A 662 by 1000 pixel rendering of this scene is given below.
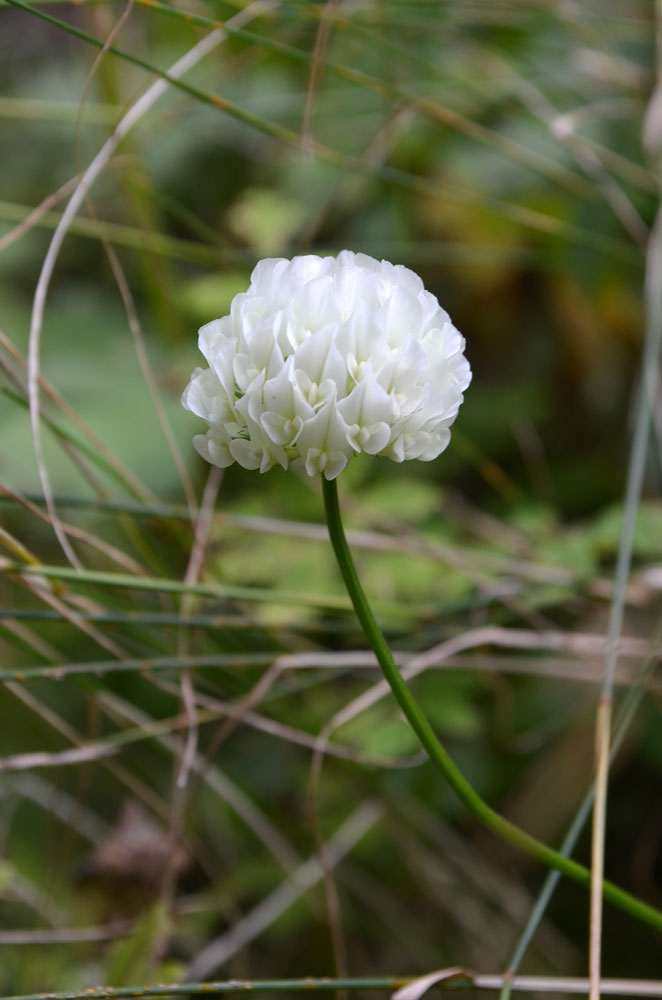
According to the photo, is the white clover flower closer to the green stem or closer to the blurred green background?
the green stem

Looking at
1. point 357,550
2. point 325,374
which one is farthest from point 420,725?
point 357,550

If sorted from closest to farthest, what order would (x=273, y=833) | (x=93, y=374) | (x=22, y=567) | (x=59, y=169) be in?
(x=22, y=567) → (x=273, y=833) → (x=93, y=374) → (x=59, y=169)

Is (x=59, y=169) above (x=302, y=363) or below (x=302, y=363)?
above

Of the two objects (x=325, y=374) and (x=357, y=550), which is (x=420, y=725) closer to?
(x=325, y=374)

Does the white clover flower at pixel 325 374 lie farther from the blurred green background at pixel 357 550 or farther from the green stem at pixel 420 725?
the blurred green background at pixel 357 550

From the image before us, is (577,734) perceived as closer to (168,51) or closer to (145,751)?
(145,751)

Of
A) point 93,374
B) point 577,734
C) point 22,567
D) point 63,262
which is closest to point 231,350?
point 22,567

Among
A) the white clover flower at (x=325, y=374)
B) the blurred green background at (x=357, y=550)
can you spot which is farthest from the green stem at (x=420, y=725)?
the blurred green background at (x=357, y=550)
